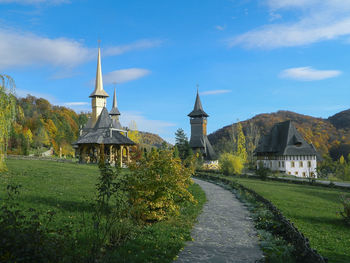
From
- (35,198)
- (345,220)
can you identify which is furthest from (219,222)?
(35,198)

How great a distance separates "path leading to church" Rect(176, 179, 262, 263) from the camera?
6469 mm

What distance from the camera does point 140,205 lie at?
895 centimetres

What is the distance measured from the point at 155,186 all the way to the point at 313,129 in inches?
3360

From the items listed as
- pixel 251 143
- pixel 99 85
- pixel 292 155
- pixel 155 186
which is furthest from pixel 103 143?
pixel 251 143

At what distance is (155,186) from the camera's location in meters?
9.26

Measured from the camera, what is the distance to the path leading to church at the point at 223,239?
647cm

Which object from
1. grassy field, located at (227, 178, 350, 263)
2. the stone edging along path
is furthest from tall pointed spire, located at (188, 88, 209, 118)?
the stone edging along path

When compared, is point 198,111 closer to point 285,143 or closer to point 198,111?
point 198,111

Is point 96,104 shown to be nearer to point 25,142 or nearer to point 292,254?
point 25,142

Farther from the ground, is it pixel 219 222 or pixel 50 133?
pixel 50 133

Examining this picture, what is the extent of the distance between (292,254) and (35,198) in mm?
8778

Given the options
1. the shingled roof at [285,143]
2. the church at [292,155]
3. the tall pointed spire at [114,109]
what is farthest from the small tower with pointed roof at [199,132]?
the tall pointed spire at [114,109]

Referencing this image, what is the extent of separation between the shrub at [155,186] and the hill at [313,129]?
58325 mm

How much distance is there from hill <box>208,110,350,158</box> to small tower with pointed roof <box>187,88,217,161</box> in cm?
1018
